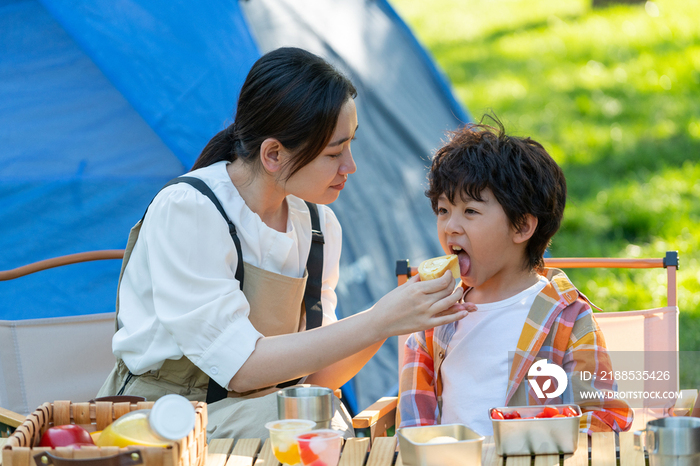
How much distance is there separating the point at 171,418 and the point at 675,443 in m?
0.87

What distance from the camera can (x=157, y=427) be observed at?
50.9 inches

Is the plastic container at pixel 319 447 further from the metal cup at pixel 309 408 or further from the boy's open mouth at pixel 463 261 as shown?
the boy's open mouth at pixel 463 261

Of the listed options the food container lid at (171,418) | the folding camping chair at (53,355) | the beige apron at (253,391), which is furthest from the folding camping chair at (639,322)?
the food container lid at (171,418)

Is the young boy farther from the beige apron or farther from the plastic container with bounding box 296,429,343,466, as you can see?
the plastic container with bounding box 296,429,343,466

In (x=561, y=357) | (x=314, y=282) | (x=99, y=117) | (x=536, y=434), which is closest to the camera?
(x=536, y=434)

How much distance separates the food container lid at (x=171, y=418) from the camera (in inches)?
51.0

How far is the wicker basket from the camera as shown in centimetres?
127

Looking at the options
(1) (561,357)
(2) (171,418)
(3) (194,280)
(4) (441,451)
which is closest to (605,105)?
(1) (561,357)

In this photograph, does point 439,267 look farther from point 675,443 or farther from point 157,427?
point 157,427

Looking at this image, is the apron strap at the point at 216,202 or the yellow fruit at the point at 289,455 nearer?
the yellow fruit at the point at 289,455

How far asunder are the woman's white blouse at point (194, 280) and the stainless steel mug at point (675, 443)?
3.12ft

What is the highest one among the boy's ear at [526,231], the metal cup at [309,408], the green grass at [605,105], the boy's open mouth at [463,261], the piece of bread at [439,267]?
the green grass at [605,105]

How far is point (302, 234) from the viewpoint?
2.34 m

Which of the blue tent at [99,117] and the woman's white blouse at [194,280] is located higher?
the blue tent at [99,117]
